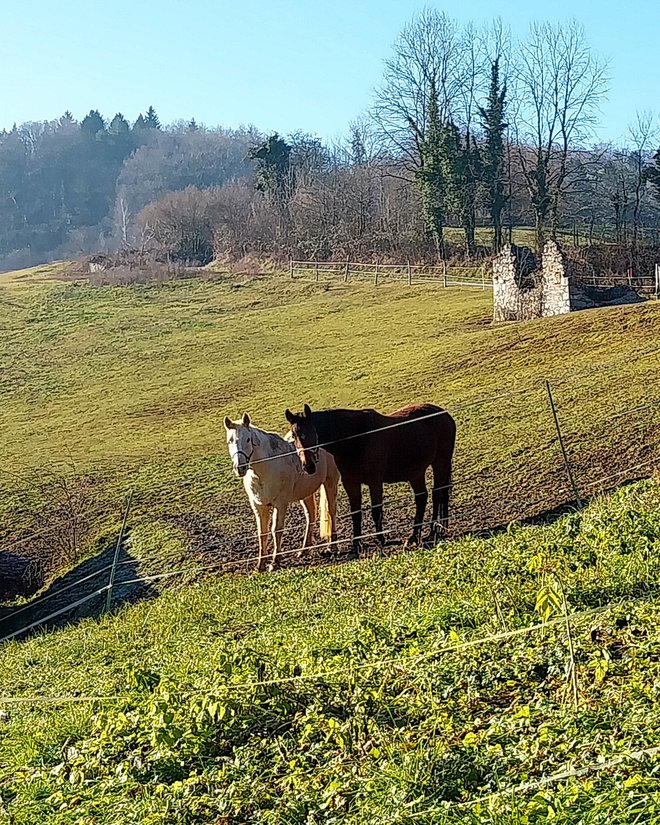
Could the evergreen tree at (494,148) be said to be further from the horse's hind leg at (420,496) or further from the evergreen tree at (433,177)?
the horse's hind leg at (420,496)

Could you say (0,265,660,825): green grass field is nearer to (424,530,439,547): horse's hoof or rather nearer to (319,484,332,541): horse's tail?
(424,530,439,547): horse's hoof

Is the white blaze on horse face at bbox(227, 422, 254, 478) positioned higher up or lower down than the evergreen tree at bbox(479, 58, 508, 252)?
lower down

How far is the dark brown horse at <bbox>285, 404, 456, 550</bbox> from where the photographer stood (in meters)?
10.5

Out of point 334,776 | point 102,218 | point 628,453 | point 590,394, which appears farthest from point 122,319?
point 102,218

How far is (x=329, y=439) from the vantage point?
1048cm

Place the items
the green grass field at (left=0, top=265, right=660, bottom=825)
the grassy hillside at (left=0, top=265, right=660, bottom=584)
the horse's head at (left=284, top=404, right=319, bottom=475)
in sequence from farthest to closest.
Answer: the grassy hillside at (left=0, top=265, right=660, bottom=584)
the horse's head at (left=284, top=404, right=319, bottom=475)
the green grass field at (left=0, top=265, right=660, bottom=825)

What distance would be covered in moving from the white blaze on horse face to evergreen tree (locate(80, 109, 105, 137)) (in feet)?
576

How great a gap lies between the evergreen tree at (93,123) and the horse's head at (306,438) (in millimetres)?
176073

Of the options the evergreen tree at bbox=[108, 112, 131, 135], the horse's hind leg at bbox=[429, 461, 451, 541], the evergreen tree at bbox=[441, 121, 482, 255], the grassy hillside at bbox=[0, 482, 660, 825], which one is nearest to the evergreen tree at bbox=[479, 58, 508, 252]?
the evergreen tree at bbox=[441, 121, 482, 255]

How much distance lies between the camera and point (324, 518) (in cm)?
1135

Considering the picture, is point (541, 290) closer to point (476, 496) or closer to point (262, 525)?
point (476, 496)

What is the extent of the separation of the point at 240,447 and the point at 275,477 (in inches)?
24.8

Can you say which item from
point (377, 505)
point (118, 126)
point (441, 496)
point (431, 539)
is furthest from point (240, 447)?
point (118, 126)

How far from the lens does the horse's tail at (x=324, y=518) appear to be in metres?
11.2
